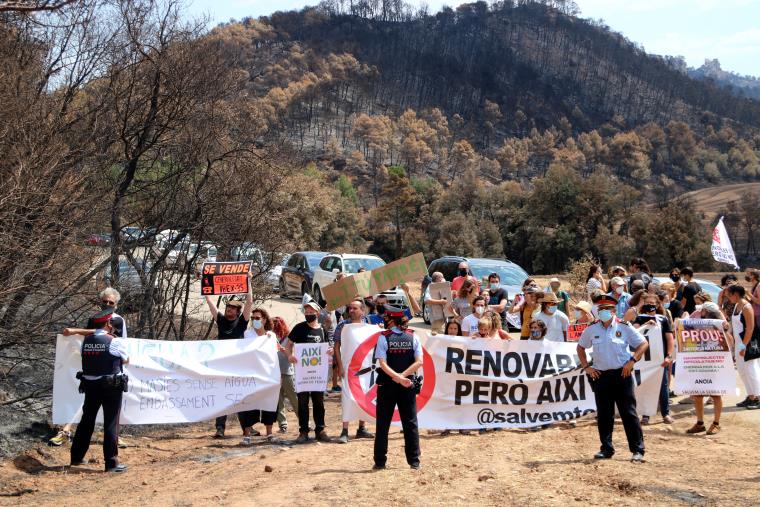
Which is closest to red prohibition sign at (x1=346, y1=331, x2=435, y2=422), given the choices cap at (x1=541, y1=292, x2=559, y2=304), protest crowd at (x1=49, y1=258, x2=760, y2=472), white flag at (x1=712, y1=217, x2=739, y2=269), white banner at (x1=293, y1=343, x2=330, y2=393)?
protest crowd at (x1=49, y1=258, x2=760, y2=472)

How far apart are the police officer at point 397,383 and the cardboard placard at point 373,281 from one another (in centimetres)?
396

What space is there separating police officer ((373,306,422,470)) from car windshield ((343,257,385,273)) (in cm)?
1509

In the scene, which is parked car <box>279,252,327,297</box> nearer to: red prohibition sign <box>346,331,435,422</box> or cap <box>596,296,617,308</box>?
red prohibition sign <box>346,331,435,422</box>

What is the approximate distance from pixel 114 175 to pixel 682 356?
34.7ft

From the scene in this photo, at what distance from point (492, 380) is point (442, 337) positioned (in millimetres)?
920

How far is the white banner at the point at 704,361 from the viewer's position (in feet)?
34.5

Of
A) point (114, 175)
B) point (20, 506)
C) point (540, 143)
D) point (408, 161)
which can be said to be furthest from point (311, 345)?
point (540, 143)

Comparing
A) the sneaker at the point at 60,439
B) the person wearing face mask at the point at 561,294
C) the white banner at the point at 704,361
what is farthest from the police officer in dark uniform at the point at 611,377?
the sneaker at the point at 60,439

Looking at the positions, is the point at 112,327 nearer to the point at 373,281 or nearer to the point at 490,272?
the point at 373,281

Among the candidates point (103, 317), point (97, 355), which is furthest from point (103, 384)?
point (103, 317)

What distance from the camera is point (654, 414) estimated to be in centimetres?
1116

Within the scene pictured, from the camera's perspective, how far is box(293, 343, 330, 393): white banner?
10508 mm

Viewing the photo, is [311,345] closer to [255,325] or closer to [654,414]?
[255,325]

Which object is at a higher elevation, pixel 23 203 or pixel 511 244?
pixel 511 244
